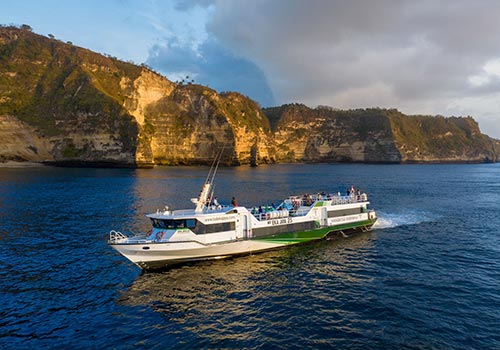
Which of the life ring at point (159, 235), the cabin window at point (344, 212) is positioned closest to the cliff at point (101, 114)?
the cabin window at point (344, 212)

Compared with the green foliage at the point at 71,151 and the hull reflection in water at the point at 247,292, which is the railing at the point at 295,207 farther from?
the green foliage at the point at 71,151

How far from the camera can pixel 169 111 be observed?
16788 centimetres

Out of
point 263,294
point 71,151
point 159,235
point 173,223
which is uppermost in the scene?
point 71,151

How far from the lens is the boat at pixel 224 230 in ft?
80.9

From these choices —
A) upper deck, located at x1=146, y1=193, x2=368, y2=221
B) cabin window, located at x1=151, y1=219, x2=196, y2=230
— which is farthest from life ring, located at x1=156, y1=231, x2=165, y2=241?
upper deck, located at x1=146, y1=193, x2=368, y2=221

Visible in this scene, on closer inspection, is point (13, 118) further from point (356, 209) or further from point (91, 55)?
point (356, 209)

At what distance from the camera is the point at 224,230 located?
27516 mm

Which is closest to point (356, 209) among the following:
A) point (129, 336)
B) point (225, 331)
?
point (225, 331)

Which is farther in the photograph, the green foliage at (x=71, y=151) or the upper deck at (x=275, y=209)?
the green foliage at (x=71, y=151)

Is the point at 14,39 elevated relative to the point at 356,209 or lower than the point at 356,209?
elevated

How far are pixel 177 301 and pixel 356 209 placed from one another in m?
24.3

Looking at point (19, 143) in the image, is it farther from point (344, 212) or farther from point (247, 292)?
point (247, 292)

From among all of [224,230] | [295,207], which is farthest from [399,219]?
[224,230]

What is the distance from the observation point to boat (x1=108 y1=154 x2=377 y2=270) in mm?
24672
